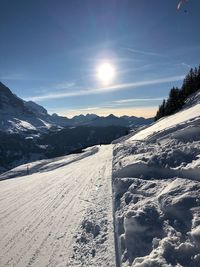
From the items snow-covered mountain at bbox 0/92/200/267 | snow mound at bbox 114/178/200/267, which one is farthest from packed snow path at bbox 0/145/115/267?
snow mound at bbox 114/178/200/267

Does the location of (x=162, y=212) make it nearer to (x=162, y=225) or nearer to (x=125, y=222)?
(x=162, y=225)

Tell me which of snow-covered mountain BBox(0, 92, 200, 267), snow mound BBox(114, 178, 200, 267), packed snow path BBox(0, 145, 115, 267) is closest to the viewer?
snow mound BBox(114, 178, 200, 267)

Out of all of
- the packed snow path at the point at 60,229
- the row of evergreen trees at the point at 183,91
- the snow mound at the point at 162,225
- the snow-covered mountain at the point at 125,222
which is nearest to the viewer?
the snow mound at the point at 162,225

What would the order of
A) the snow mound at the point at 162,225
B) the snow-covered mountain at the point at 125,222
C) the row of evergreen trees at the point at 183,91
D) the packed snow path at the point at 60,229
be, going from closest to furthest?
the snow mound at the point at 162,225
the snow-covered mountain at the point at 125,222
the packed snow path at the point at 60,229
the row of evergreen trees at the point at 183,91

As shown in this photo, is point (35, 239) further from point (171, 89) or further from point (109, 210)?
point (171, 89)

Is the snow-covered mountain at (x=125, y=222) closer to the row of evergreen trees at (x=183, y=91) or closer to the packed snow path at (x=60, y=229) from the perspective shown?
the packed snow path at (x=60, y=229)

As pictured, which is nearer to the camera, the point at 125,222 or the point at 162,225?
the point at 162,225

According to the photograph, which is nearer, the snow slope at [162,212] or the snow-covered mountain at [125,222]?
the snow slope at [162,212]

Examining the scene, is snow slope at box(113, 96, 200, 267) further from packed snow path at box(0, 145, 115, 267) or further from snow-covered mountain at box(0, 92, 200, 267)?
packed snow path at box(0, 145, 115, 267)

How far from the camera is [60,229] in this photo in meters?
11.3

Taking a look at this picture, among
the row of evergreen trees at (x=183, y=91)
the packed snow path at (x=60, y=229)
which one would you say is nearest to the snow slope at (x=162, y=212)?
the packed snow path at (x=60, y=229)

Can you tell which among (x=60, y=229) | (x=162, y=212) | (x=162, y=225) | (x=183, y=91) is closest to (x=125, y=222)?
(x=162, y=212)

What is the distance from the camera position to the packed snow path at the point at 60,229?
901 centimetres

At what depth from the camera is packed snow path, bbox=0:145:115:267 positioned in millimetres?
9012
